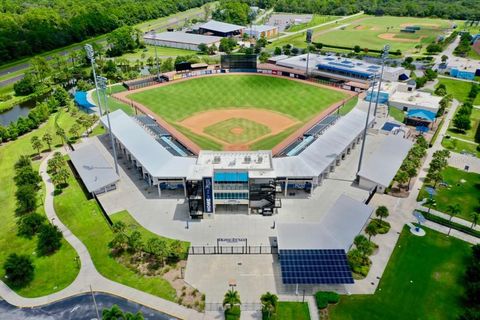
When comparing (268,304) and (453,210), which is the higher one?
(453,210)

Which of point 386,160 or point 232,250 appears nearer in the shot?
point 232,250

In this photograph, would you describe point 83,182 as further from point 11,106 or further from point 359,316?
point 11,106

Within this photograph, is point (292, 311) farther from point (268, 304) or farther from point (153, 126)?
point (153, 126)

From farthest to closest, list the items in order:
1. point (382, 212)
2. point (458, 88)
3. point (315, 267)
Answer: point (458, 88), point (382, 212), point (315, 267)

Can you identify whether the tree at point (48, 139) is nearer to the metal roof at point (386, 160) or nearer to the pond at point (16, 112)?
the pond at point (16, 112)

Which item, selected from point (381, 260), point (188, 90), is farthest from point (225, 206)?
point (188, 90)

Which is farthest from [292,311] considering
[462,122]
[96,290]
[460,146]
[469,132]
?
[469,132]

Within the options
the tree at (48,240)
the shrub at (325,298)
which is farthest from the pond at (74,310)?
the shrub at (325,298)
